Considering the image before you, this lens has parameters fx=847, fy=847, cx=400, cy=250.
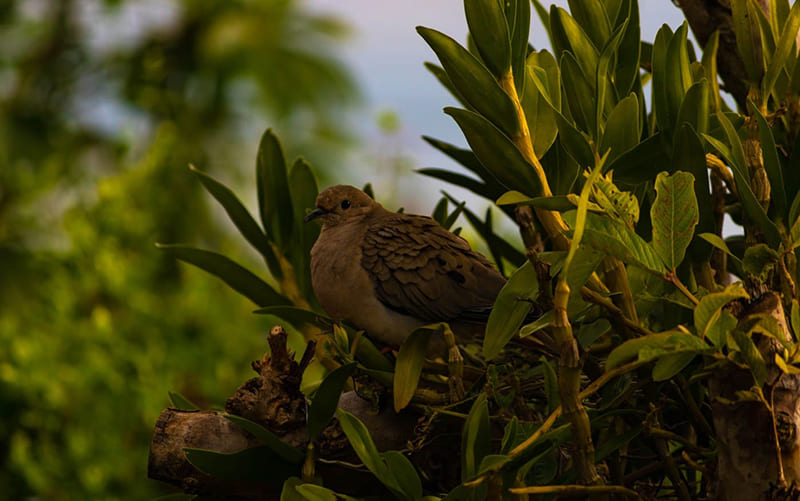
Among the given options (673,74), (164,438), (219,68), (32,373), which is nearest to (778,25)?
(673,74)

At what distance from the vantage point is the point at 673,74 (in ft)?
1.67

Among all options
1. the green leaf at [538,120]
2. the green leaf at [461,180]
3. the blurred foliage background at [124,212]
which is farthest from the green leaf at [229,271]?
the blurred foliage background at [124,212]

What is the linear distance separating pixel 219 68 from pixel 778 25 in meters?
4.40

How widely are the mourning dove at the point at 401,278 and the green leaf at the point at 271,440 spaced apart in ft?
0.63

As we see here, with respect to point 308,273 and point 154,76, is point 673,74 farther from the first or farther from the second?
point 154,76

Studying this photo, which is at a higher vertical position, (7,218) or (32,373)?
(7,218)

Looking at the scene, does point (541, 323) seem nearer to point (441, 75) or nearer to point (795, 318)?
point (795, 318)

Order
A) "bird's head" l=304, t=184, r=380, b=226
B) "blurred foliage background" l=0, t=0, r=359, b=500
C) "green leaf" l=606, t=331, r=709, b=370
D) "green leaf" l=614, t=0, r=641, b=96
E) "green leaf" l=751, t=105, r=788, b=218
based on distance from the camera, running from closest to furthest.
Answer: "green leaf" l=606, t=331, r=709, b=370 < "green leaf" l=751, t=105, r=788, b=218 < "green leaf" l=614, t=0, r=641, b=96 < "bird's head" l=304, t=184, r=380, b=226 < "blurred foliage background" l=0, t=0, r=359, b=500

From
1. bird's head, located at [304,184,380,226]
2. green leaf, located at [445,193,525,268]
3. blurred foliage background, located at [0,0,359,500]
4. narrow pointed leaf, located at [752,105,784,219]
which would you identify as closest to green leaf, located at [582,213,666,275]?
narrow pointed leaf, located at [752,105,784,219]

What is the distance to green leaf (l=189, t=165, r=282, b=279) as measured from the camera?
721 millimetres

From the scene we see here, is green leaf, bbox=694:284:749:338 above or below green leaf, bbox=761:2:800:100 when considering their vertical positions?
below

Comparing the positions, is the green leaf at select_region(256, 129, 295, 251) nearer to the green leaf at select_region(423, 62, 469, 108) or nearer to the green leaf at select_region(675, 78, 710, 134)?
the green leaf at select_region(423, 62, 469, 108)

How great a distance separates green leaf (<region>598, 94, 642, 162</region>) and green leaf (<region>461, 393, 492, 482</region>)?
6.1 inches

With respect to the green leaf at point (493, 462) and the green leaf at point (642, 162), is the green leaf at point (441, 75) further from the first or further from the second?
the green leaf at point (493, 462)
